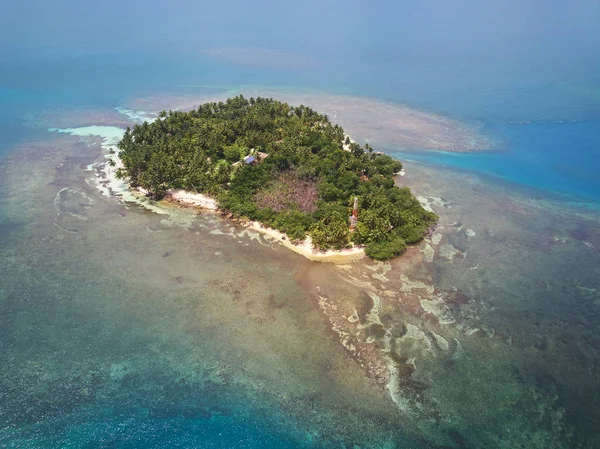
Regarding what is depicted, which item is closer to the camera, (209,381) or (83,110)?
(209,381)

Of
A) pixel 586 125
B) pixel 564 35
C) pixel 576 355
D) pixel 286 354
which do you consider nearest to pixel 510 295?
pixel 576 355

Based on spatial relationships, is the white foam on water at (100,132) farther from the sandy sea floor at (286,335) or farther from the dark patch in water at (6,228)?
the dark patch in water at (6,228)

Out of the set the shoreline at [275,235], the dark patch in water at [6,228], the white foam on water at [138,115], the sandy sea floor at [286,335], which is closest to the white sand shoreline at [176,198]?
the shoreline at [275,235]

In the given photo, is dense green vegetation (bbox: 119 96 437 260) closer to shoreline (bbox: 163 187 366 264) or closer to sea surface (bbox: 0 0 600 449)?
shoreline (bbox: 163 187 366 264)

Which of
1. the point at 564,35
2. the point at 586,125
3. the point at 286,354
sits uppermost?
the point at 564,35

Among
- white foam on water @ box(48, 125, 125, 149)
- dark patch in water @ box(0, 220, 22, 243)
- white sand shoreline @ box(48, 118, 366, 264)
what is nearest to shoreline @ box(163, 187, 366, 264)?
white sand shoreline @ box(48, 118, 366, 264)

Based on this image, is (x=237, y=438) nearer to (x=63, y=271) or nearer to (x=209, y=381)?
(x=209, y=381)

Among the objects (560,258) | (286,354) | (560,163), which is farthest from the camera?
(560,163)
